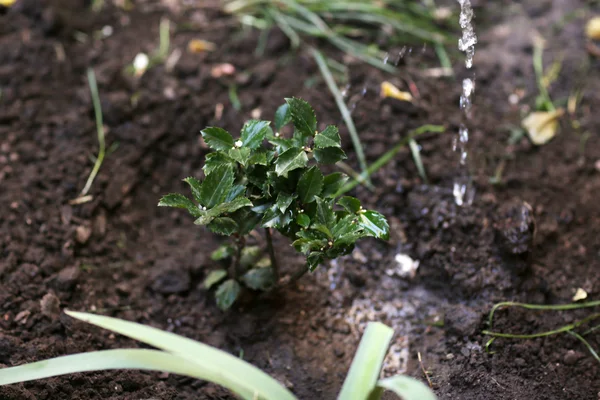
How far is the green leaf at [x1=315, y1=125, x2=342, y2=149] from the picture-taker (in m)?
1.33

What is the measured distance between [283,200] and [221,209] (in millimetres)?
151

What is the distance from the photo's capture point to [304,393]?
1.57m

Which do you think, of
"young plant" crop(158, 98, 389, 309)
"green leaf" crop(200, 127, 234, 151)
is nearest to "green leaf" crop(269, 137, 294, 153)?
"young plant" crop(158, 98, 389, 309)

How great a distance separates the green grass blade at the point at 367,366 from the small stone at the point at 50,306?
89 centimetres

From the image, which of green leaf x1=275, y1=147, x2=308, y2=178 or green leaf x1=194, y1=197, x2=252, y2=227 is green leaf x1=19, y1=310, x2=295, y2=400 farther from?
green leaf x1=275, y1=147, x2=308, y2=178

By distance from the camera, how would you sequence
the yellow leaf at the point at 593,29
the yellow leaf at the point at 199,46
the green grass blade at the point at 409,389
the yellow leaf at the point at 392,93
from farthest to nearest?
the yellow leaf at the point at 593,29 < the yellow leaf at the point at 199,46 < the yellow leaf at the point at 392,93 < the green grass blade at the point at 409,389

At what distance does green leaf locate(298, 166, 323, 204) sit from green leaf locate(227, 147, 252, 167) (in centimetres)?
14

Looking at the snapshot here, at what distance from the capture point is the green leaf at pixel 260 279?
1684 mm

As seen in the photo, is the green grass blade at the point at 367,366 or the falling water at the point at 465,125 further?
the falling water at the point at 465,125

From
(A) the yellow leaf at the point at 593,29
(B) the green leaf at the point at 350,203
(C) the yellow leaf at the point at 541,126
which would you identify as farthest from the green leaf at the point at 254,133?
(A) the yellow leaf at the point at 593,29

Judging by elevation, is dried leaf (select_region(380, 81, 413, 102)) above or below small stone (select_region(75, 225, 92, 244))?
above

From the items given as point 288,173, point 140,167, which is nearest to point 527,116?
point 288,173

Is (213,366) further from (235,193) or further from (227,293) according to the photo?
(227,293)

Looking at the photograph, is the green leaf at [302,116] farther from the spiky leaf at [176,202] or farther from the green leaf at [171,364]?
the green leaf at [171,364]
